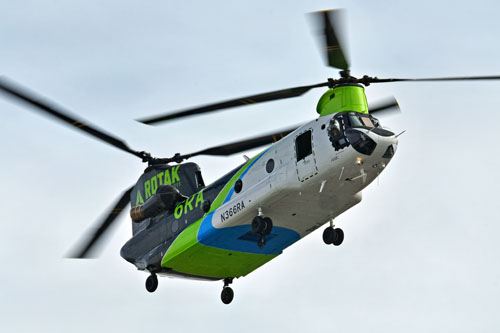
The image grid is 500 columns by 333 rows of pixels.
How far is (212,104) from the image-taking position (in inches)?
993

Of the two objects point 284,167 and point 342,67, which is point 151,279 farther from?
point 342,67

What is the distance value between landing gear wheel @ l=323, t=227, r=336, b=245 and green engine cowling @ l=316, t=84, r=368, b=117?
3416 millimetres

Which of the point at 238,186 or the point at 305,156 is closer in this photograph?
the point at 305,156

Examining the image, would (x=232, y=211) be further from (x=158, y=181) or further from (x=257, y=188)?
(x=158, y=181)

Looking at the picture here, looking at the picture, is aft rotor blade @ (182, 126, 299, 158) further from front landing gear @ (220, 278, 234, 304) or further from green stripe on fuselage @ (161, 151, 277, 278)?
front landing gear @ (220, 278, 234, 304)

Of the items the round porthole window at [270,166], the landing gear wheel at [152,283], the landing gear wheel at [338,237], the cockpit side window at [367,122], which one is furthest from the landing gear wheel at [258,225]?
the landing gear wheel at [152,283]

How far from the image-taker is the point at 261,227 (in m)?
26.4

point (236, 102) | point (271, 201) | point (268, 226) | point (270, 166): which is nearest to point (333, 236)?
point (268, 226)

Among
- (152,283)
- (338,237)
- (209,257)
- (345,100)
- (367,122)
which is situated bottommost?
(152,283)

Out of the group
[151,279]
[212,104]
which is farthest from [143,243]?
[212,104]

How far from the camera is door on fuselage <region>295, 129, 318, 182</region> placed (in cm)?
2555

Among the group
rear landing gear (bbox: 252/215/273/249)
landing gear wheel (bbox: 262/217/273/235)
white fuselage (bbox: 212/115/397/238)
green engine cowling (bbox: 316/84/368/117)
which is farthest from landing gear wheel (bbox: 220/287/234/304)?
green engine cowling (bbox: 316/84/368/117)

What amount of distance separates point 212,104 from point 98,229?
26.7 ft

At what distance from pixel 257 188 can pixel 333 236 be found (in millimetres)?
2596
